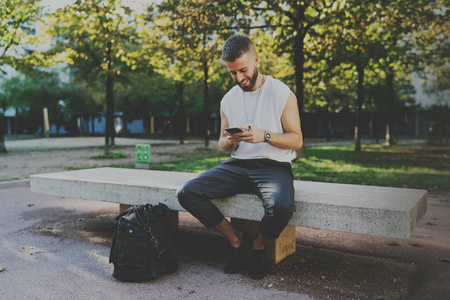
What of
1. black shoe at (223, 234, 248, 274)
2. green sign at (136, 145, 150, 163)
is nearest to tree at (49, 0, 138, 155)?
Result: green sign at (136, 145, 150, 163)

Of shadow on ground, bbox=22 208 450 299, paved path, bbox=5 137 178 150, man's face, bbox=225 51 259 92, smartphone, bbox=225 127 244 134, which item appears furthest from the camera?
paved path, bbox=5 137 178 150

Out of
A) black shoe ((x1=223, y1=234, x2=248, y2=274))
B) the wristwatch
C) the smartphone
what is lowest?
black shoe ((x1=223, y1=234, x2=248, y2=274))

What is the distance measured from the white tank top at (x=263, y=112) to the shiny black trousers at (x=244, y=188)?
9 centimetres

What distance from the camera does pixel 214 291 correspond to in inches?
125

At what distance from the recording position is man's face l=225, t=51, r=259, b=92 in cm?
357

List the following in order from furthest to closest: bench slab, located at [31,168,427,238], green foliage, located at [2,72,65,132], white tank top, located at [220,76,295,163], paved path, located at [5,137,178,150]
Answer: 1. green foliage, located at [2,72,65,132]
2. paved path, located at [5,137,178,150]
3. white tank top, located at [220,76,295,163]
4. bench slab, located at [31,168,427,238]

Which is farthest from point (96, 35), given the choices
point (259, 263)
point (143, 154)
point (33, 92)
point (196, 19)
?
point (33, 92)

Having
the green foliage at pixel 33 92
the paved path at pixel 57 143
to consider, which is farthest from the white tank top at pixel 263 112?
the green foliage at pixel 33 92

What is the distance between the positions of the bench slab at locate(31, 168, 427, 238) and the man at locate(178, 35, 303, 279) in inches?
5.9

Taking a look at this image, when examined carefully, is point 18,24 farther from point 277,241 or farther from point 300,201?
point 300,201

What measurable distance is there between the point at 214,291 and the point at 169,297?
0.36 m

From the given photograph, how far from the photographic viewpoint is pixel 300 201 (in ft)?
10.9

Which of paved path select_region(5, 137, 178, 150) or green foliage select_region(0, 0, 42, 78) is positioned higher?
green foliage select_region(0, 0, 42, 78)

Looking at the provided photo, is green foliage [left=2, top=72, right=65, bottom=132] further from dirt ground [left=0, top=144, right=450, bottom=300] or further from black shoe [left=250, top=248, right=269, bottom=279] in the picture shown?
black shoe [left=250, top=248, right=269, bottom=279]
